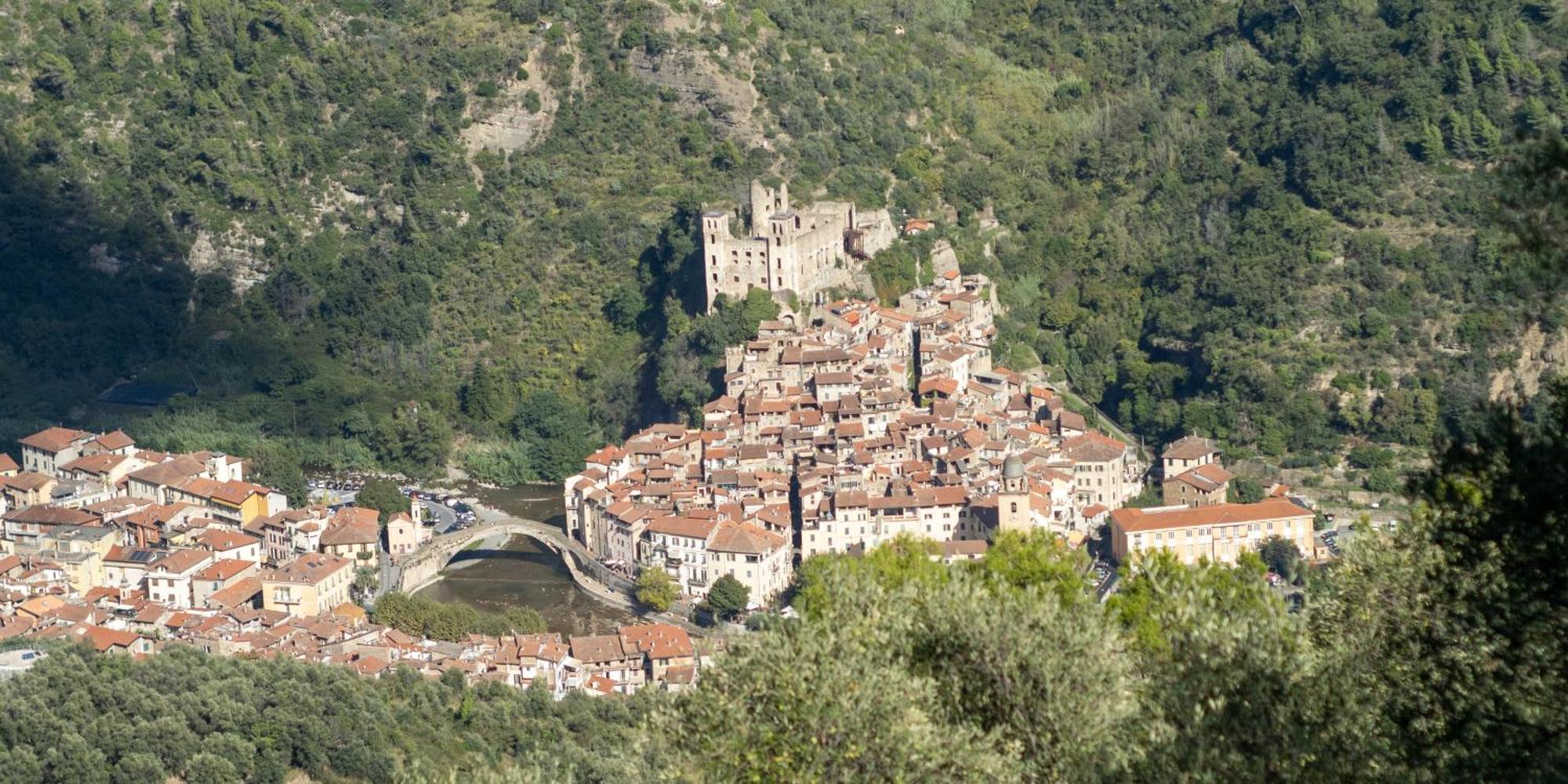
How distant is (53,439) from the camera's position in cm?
5384

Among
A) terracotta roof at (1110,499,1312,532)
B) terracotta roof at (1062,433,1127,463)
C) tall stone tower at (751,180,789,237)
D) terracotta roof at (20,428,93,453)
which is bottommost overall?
terracotta roof at (1110,499,1312,532)

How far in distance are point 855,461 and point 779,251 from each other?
8.57m

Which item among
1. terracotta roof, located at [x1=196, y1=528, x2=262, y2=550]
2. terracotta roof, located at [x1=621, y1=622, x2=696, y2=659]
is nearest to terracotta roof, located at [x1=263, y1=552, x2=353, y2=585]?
terracotta roof, located at [x1=196, y1=528, x2=262, y2=550]

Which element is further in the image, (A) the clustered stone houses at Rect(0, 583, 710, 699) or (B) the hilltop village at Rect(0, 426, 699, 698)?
(B) the hilltop village at Rect(0, 426, 699, 698)

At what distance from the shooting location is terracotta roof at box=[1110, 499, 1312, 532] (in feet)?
151

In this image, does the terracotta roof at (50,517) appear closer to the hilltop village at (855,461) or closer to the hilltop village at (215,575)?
the hilltop village at (215,575)

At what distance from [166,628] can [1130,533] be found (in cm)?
1846

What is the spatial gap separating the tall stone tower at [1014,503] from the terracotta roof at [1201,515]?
1825 mm

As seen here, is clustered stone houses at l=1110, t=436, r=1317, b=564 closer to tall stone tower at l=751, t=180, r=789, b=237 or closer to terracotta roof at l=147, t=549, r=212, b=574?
tall stone tower at l=751, t=180, r=789, b=237

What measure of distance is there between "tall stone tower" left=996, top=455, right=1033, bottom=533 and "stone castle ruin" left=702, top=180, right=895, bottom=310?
1075cm

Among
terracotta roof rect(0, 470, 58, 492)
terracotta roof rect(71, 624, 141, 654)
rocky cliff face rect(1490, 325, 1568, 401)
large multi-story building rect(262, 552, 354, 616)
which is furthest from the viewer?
rocky cliff face rect(1490, 325, 1568, 401)

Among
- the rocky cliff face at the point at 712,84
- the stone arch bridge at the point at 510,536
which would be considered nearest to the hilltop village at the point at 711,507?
the stone arch bridge at the point at 510,536

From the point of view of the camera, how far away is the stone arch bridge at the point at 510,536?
4750 centimetres

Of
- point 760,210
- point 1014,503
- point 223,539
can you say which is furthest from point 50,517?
point 1014,503
